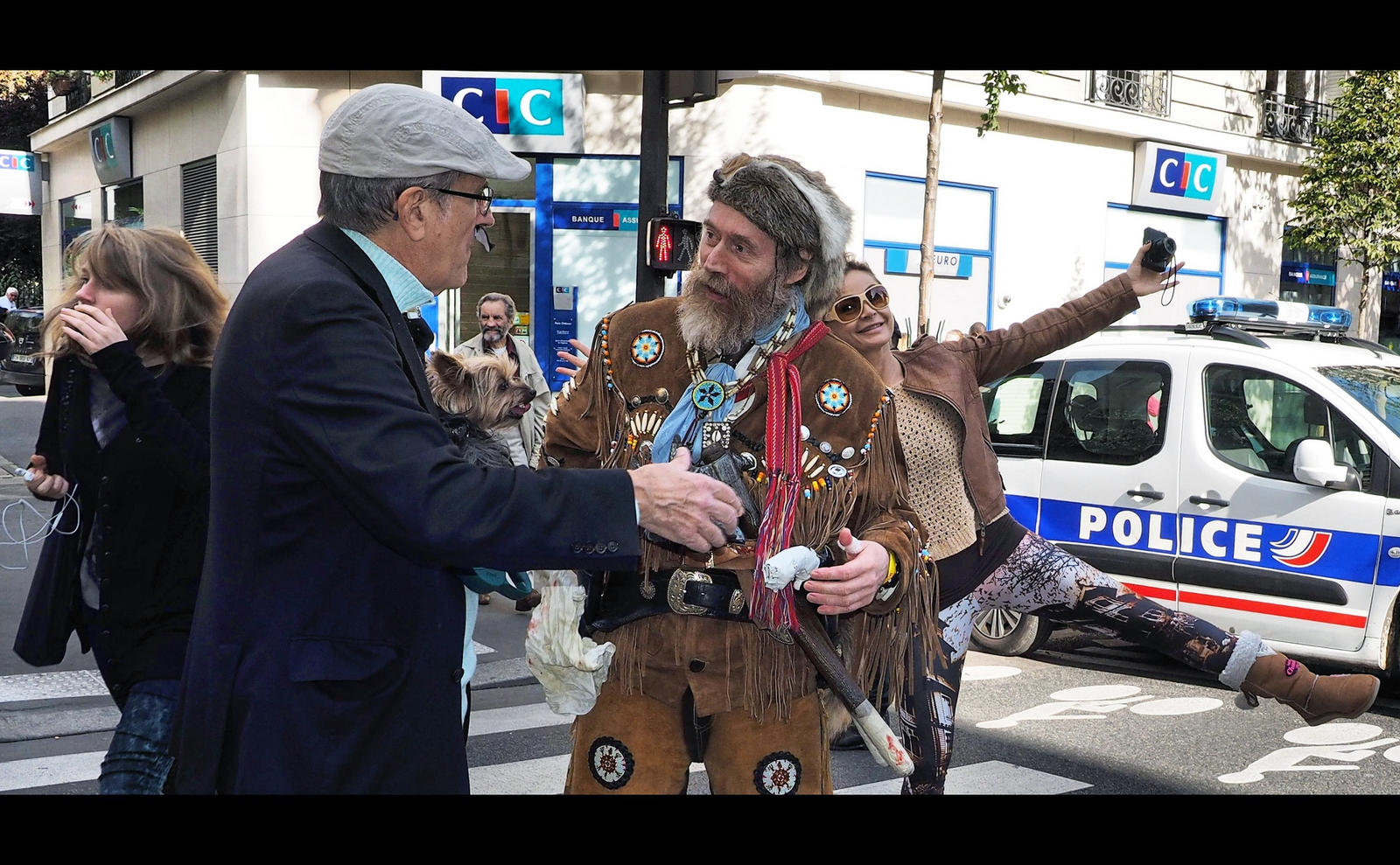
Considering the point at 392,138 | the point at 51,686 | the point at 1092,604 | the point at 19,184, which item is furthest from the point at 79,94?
the point at 392,138

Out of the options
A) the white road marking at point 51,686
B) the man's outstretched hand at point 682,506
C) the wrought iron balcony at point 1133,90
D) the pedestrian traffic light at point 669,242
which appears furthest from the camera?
the wrought iron balcony at point 1133,90

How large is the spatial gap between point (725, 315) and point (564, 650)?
0.80 metres

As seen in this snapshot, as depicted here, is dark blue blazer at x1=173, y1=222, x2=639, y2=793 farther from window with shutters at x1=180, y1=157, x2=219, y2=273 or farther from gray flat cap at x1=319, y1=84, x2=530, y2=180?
window with shutters at x1=180, y1=157, x2=219, y2=273

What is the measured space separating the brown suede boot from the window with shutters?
45.7ft

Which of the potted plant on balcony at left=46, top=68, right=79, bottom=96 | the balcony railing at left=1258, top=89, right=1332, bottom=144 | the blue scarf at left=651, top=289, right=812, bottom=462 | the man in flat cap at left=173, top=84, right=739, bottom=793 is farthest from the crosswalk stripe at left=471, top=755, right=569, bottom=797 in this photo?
the potted plant on balcony at left=46, top=68, right=79, bottom=96

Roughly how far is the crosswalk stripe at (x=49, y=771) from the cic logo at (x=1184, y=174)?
16.3m

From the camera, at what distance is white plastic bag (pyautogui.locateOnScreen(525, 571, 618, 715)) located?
2.64 meters

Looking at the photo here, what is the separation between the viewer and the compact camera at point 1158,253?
4090 mm

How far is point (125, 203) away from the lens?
1992 centimetres

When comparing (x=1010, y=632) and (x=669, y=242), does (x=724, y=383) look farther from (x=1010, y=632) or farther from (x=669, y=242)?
(x=669, y=242)

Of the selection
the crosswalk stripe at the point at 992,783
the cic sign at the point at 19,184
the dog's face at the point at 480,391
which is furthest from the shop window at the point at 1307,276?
the cic sign at the point at 19,184

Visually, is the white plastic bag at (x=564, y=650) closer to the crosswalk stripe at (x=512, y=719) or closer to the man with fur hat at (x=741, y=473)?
the man with fur hat at (x=741, y=473)
